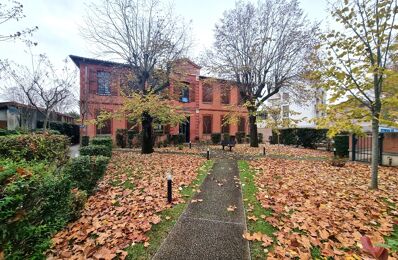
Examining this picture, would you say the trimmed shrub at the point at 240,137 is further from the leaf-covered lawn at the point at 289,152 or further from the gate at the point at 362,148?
the gate at the point at 362,148

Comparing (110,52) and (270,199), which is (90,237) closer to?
(270,199)

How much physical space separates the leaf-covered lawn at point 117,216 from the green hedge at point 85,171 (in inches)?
15.9

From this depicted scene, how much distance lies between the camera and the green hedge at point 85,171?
496cm

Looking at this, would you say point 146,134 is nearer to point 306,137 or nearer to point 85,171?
point 85,171

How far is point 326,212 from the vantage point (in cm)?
401

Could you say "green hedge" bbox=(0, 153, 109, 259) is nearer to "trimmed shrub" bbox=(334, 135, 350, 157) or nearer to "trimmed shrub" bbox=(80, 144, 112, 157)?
"trimmed shrub" bbox=(80, 144, 112, 157)

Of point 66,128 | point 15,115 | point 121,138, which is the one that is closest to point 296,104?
point 121,138

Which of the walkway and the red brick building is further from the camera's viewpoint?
the red brick building

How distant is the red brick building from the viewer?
1769cm

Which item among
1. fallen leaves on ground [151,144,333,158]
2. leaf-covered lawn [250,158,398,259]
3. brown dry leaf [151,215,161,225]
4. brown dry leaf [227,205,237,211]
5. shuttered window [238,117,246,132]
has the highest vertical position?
shuttered window [238,117,246,132]

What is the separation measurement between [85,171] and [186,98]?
18305mm

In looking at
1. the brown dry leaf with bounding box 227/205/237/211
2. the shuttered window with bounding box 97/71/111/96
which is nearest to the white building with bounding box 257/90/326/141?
the brown dry leaf with bounding box 227/205/237/211

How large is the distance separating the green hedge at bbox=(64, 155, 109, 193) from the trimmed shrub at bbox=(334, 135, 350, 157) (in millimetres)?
12153

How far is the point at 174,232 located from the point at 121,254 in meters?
0.92
